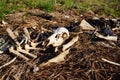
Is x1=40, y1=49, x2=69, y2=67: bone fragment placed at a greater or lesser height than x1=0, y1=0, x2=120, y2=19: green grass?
greater

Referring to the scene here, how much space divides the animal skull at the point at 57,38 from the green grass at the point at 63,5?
86.7 inches

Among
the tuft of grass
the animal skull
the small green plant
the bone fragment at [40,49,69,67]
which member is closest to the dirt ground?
the bone fragment at [40,49,69,67]

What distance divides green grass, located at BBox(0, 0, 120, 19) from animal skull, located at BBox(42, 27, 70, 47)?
2.20 m

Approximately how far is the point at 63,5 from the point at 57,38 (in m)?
3.41

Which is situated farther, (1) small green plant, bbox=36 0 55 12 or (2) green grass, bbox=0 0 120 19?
(1) small green plant, bbox=36 0 55 12

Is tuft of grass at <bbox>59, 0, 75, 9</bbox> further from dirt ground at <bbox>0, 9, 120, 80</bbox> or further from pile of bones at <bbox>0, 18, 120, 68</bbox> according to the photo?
dirt ground at <bbox>0, 9, 120, 80</bbox>

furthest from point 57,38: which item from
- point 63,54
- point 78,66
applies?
point 78,66

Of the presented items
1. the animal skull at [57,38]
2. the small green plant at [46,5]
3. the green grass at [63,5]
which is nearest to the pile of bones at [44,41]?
the animal skull at [57,38]

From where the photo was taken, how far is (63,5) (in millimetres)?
8133

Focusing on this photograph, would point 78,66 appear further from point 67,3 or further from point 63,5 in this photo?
point 67,3

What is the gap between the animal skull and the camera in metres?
4.75

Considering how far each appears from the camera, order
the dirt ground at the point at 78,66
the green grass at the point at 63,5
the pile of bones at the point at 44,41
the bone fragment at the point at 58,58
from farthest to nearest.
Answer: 1. the green grass at the point at 63,5
2. the pile of bones at the point at 44,41
3. the bone fragment at the point at 58,58
4. the dirt ground at the point at 78,66

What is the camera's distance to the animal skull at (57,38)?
4.75 metres

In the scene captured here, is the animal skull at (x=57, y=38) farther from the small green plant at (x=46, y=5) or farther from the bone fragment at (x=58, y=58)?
the small green plant at (x=46, y=5)
